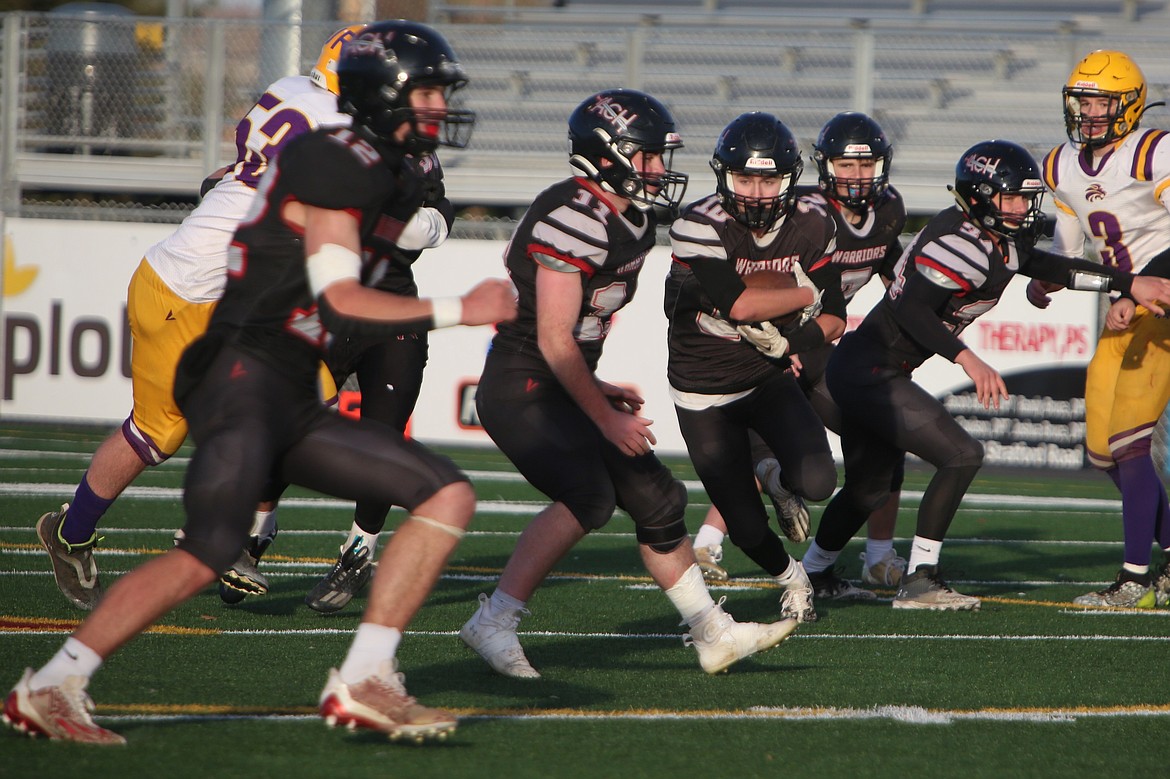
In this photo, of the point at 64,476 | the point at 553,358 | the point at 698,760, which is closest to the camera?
the point at 698,760

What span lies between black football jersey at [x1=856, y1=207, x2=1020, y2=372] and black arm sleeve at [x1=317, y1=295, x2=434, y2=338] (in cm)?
264

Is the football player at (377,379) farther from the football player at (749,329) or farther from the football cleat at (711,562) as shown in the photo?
the football cleat at (711,562)

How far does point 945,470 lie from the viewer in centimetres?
545

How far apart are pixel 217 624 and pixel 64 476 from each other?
4.35m

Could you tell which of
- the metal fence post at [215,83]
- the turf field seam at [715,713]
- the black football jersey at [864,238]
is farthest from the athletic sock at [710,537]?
the metal fence post at [215,83]

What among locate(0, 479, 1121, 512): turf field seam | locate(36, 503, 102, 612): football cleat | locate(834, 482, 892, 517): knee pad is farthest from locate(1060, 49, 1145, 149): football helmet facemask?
locate(36, 503, 102, 612): football cleat

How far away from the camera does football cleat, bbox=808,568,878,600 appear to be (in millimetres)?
5812

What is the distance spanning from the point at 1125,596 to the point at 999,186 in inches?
66.4

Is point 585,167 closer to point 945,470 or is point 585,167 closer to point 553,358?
point 553,358

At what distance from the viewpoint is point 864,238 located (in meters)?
6.13

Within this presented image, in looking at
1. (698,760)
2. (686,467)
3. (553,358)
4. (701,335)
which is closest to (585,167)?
(553,358)

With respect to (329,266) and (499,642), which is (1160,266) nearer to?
(499,642)

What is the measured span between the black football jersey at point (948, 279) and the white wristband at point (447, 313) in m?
2.59

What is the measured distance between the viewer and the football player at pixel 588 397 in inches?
160
